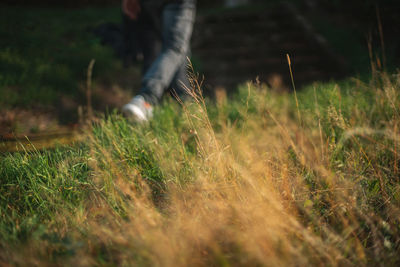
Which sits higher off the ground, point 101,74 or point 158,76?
point 158,76

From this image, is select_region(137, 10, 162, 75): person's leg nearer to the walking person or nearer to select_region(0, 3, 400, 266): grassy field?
the walking person

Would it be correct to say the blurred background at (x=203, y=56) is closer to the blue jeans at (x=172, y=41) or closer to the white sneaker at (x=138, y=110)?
the white sneaker at (x=138, y=110)

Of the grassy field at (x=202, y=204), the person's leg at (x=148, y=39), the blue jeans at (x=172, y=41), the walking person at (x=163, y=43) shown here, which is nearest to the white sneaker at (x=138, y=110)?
the walking person at (x=163, y=43)

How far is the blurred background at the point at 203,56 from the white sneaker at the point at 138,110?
13.6 inches

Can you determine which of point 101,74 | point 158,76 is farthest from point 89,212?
point 101,74

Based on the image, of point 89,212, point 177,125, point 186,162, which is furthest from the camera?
point 177,125

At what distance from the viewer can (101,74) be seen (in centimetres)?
379

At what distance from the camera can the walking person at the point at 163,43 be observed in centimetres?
225

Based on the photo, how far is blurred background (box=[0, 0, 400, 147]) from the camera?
2.85 m

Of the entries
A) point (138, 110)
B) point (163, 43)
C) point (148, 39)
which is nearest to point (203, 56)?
point (148, 39)

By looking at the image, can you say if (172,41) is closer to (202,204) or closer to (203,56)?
(202,204)

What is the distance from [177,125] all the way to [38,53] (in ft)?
8.85

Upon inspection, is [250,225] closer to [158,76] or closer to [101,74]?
[158,76]

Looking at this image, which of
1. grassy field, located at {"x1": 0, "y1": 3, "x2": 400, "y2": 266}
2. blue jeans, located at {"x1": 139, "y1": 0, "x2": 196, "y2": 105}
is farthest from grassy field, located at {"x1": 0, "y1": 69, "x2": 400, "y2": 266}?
blue jeans, located at {"x1": 139, "y1": 0, "x2": 196, "y2": 105}
